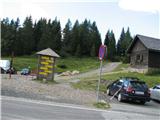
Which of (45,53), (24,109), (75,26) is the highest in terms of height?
(75,26)

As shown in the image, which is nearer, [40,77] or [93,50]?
[40,77]

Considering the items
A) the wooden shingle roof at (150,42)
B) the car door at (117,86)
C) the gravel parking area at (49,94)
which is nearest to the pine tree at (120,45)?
the wooden shingle roof at (150,42)

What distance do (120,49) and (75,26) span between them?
20273 mm

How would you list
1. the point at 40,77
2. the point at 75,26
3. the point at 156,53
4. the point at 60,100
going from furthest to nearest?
the point at 75,26
the point at 156,53
the point at 40,77
the point at 60,100

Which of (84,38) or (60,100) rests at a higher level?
(84,38)

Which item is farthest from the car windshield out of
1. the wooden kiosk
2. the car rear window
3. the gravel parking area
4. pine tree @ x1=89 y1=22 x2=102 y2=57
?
pine tree @ x1=89 y1=22 x2=102 y2=57

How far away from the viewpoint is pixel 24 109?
1183 centimetres

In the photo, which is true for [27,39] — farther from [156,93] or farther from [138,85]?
[138,85]

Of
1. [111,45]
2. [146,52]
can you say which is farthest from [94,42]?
[146,52]

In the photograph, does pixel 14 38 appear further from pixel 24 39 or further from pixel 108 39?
pixel 108 39

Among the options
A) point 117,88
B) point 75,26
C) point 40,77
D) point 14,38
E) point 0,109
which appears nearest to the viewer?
point 0,109

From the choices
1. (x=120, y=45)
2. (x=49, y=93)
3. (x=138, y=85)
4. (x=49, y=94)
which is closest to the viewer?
(x=49, y=94)

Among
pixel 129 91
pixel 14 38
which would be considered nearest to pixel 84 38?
pixel 14 38


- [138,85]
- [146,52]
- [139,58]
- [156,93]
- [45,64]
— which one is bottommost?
[156,93]
